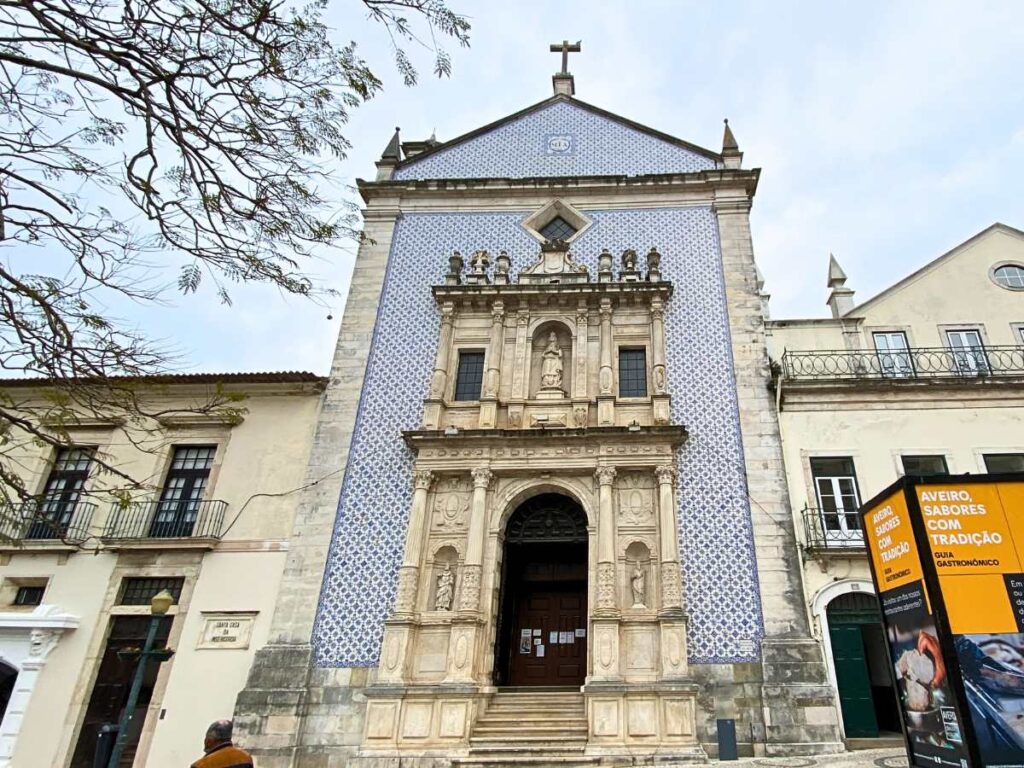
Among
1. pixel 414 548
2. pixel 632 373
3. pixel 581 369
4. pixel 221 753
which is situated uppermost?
pixel 632 373

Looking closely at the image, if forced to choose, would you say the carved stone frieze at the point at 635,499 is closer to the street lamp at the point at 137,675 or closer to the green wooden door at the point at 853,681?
the green wooden door at the point at 853,681

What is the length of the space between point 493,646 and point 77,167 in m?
9.70

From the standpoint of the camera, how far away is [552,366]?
14.5 meters

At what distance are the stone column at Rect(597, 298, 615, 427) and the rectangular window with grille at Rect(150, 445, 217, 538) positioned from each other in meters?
8.12

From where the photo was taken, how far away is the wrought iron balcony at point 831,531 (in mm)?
11922

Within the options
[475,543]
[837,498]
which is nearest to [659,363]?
[837,498]

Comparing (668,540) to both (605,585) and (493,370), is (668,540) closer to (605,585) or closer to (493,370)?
(605,585)

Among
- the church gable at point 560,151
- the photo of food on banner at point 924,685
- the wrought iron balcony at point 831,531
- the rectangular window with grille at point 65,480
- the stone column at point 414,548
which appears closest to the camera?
the photo of food on banner at point 924,685

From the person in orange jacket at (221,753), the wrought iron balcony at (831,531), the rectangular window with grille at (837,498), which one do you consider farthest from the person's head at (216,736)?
the rectangular window with grille at (837,498)

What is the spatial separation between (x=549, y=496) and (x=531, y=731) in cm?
433

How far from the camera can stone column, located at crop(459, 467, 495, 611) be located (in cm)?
1198

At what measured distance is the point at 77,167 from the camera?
5375 mm

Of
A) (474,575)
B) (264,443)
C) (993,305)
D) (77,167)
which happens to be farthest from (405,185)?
(993,305)

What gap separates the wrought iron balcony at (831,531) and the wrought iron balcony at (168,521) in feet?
36.2
